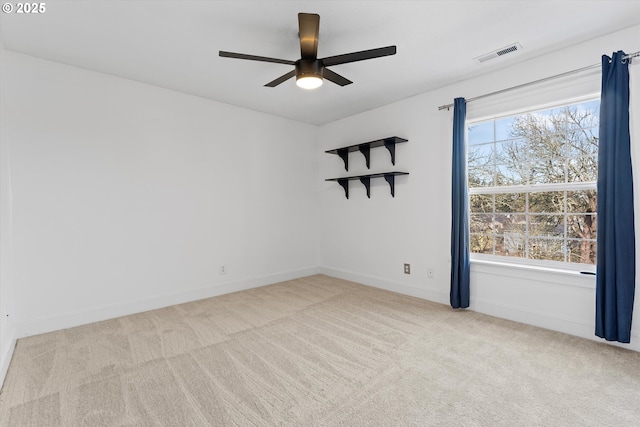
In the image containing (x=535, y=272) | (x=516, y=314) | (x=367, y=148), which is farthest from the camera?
(x=367, y=148)

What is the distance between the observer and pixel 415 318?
315 cm

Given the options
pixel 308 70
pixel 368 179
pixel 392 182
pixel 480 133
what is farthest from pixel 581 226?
pixel 308 70

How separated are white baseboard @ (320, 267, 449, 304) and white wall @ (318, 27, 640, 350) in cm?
1

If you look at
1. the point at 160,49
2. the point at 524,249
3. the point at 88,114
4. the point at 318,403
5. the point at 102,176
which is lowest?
the point at 318,403

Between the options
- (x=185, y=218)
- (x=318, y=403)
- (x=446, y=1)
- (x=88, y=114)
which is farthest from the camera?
(x=185, y=218)

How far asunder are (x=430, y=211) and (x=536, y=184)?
1.12 meters

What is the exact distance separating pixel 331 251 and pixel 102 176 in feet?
10.8

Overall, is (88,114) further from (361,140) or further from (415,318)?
(415,318)

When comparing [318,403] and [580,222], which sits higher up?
[580,222]

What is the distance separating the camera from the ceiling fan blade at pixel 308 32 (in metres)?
1.96

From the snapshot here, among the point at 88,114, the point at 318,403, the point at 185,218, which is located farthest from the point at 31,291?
the point at 318,403

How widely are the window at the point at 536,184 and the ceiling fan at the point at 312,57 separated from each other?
1945 mm

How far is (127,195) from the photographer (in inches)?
132

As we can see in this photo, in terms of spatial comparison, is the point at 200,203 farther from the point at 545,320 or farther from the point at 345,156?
the point at 545,320
